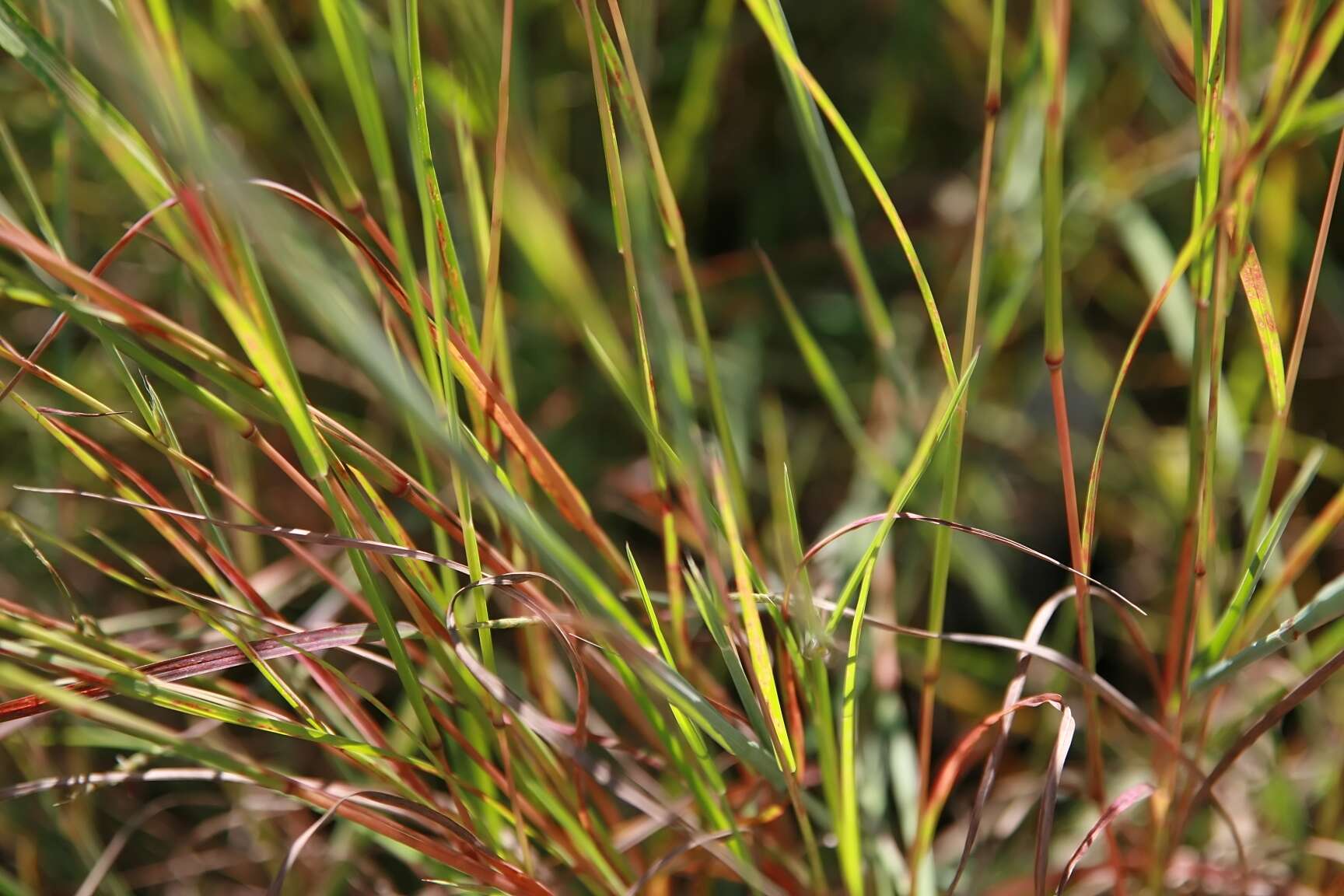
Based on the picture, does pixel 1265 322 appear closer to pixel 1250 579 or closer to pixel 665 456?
pixel 1250 579

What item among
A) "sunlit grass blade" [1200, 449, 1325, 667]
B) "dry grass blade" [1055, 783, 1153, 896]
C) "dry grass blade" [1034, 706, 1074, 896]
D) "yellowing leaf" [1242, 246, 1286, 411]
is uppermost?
"yellowing leaf" [1242, 246, 1286, 411]

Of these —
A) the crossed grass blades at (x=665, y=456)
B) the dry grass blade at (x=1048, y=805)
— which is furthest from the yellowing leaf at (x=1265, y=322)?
the dry grass blade at (x=1048, y=805)

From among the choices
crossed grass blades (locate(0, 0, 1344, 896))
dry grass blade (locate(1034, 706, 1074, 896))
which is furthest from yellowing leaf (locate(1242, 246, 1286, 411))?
dry grass blade (locate(1034, 706, 1074, 896))

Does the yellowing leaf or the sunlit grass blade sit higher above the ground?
the yellowing leaf

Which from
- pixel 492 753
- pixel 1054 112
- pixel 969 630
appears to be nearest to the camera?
pixel 1054 112

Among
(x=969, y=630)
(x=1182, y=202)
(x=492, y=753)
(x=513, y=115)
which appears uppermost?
(x=513, y=115)

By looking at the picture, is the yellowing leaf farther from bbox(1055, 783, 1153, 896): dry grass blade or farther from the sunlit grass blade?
bbox(1055, 783, 1153, 896): dry grass blade

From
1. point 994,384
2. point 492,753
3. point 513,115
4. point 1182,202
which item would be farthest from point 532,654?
point 1182,202

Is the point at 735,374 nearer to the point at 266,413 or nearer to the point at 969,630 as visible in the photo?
the point at 969,630

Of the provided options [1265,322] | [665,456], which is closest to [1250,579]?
[1265,322]
